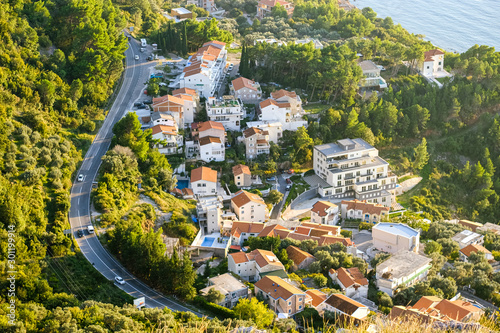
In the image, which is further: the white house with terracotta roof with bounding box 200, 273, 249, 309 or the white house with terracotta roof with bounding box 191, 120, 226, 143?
the white house with terracotta roof with bounding box 191, 120, 226, 143

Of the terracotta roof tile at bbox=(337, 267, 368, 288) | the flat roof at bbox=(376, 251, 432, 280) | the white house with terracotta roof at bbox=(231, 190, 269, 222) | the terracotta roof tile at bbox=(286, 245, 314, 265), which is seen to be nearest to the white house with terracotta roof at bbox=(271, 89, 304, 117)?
the white house with terracotta roof at bbox=(231, 190, 269, 222)

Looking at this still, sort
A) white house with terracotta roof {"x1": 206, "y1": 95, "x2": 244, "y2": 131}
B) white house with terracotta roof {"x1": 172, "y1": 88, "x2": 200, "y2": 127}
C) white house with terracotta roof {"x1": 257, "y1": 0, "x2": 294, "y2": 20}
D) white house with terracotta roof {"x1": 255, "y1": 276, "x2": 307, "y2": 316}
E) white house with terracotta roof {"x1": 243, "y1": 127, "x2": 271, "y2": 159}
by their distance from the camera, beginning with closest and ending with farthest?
white house with terracotta roof {"x1": 255, "y1": 276, "x2": 307, "y2": 316} < white house with terracotta roof {"x1": 243, "y1": 127, "x2": 271, "y2": 159} < white house with terracotta roof {"x1": 206, "y1": 95, "x2": 244, "y2": 131} < white house with terracotta roof {"x1": 172, "y1": 88, "x2": 200, "y2": 127} < white house with terracotta roof {"x1": 257, "y1": 0, "x2": 294, "y2": 20}

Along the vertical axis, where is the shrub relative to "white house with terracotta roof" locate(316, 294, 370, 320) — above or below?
below

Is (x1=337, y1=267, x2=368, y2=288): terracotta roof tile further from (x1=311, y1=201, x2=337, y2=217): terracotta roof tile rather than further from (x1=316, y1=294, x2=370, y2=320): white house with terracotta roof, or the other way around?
(x1=311, y1=201, x2=337, y2=217): terracotta roof tile

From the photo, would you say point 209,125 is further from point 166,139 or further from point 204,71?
point 204,71

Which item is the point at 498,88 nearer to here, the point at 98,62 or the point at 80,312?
the point at 98,62

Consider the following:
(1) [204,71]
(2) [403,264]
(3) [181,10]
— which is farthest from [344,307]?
(3) [181,10]
